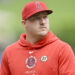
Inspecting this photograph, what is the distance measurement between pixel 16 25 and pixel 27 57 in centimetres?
272

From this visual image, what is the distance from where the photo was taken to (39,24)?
9.25 ft

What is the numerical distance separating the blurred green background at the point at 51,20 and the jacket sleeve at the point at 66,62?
8.59 feet

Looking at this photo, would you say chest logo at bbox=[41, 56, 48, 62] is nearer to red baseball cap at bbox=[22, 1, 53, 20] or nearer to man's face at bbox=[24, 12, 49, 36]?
man's face at bbox=[24, 12, 49, 36]

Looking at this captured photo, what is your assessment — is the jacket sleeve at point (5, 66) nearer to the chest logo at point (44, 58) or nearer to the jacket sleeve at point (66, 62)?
the chest logo at point (44, 58)

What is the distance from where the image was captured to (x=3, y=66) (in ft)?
10.1

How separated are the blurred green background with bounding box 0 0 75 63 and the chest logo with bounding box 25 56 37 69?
2.49 m

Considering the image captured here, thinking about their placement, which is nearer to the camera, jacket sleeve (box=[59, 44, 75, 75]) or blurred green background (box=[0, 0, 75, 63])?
jacket sleeve (box=[59, 44, 75, 75])

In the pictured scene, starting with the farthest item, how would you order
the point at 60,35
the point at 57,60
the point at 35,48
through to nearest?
the point at 60,35 → the point at 35,48 → the point at 57,60

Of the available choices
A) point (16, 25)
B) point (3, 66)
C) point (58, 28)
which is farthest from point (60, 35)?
point (3, 66)

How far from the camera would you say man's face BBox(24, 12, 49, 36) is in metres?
2.81

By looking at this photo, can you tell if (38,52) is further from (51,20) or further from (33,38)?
(51,20)

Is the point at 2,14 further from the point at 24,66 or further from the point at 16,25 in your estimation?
the point at 24,66

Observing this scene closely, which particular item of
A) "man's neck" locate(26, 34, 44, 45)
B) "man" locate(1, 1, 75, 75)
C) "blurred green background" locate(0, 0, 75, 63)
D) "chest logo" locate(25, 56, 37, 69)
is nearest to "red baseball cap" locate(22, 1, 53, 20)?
"man" locate(1, 1, 75, 75)

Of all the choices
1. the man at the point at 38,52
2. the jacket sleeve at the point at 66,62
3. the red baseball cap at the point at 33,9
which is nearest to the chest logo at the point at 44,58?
the man at the point at 38,52
